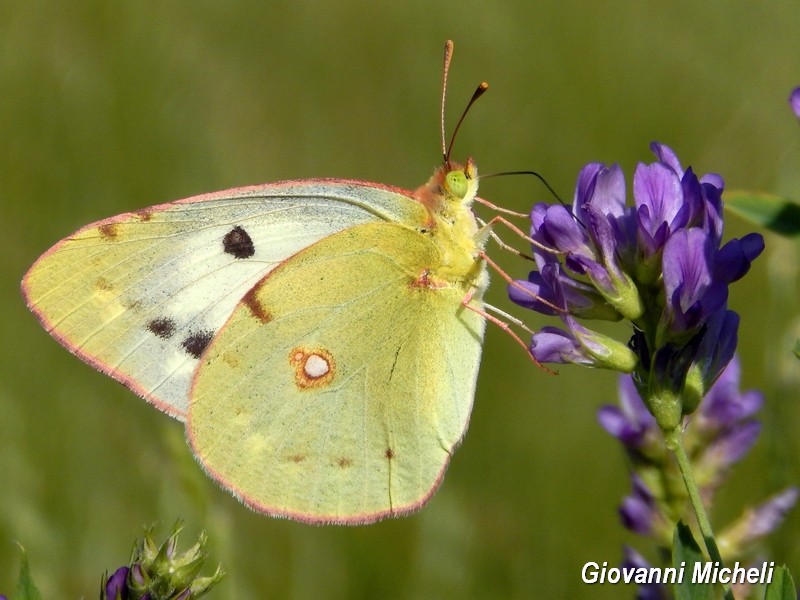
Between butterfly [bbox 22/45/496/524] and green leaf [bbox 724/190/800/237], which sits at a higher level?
green leaf [bbox 724/190/800/237]

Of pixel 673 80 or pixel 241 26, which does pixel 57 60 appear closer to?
pixel 241 26

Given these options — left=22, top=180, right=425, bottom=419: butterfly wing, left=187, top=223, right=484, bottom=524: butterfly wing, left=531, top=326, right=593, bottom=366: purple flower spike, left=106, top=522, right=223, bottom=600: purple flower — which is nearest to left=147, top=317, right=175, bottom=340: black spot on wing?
left=22, top=180, right=425, bottom=419: butterfly wing

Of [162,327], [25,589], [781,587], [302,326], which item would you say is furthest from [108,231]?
[781,587]

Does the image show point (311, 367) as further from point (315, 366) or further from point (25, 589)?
point (25, 589)

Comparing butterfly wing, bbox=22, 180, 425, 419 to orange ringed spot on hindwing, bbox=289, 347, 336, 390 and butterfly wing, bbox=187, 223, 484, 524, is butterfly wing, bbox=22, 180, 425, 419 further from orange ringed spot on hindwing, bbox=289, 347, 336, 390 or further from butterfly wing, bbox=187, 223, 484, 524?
orange ringed spot on hindwing, bbox=289, 347, 336, 390

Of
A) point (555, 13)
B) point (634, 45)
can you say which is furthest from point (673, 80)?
point (555, 13)

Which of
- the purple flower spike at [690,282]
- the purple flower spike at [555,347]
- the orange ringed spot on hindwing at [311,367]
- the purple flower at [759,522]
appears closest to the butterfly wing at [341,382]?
the orange ringed spot on hindwing at [311,367]
